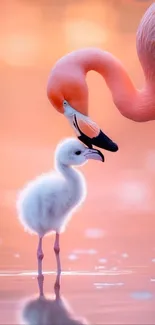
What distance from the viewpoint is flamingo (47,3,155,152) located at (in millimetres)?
1557

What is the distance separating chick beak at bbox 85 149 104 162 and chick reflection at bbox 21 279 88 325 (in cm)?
38

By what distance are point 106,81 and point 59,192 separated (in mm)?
336

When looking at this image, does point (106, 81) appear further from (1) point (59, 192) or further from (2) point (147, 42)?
(1) point (59, 192)

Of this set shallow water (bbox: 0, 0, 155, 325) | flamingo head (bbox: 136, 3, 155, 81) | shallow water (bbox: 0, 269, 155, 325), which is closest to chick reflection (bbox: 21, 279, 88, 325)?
shallow water (bbox: 0, 269, 155, 325)

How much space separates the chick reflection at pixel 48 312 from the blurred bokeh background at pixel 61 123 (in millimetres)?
247

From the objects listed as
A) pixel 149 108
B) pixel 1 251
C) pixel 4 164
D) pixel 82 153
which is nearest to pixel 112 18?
pixel 149 108

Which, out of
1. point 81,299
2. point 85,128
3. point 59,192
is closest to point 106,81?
point 85,128

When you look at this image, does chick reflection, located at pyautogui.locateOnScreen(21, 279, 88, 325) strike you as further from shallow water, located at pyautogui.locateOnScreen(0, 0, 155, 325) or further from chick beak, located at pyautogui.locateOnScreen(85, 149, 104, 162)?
chick beak, located at pyautogui.locateOnScreen(85, 149, 104, 162)

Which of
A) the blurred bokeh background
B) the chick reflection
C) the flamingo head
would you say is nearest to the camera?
the chick reflection

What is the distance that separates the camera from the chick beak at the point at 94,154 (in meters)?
1.57

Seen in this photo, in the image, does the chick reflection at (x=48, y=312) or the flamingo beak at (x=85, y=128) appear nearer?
the chick reflection at (x=48, y=312)

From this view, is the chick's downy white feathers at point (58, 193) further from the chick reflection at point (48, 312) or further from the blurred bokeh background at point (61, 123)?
the chick reflection at point (48, 312)

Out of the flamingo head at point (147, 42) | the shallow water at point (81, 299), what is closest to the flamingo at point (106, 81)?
the flamingo head at point (147, 42)

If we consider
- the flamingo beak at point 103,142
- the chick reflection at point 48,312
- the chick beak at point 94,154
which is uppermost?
the flamingo beak at point 103,142
